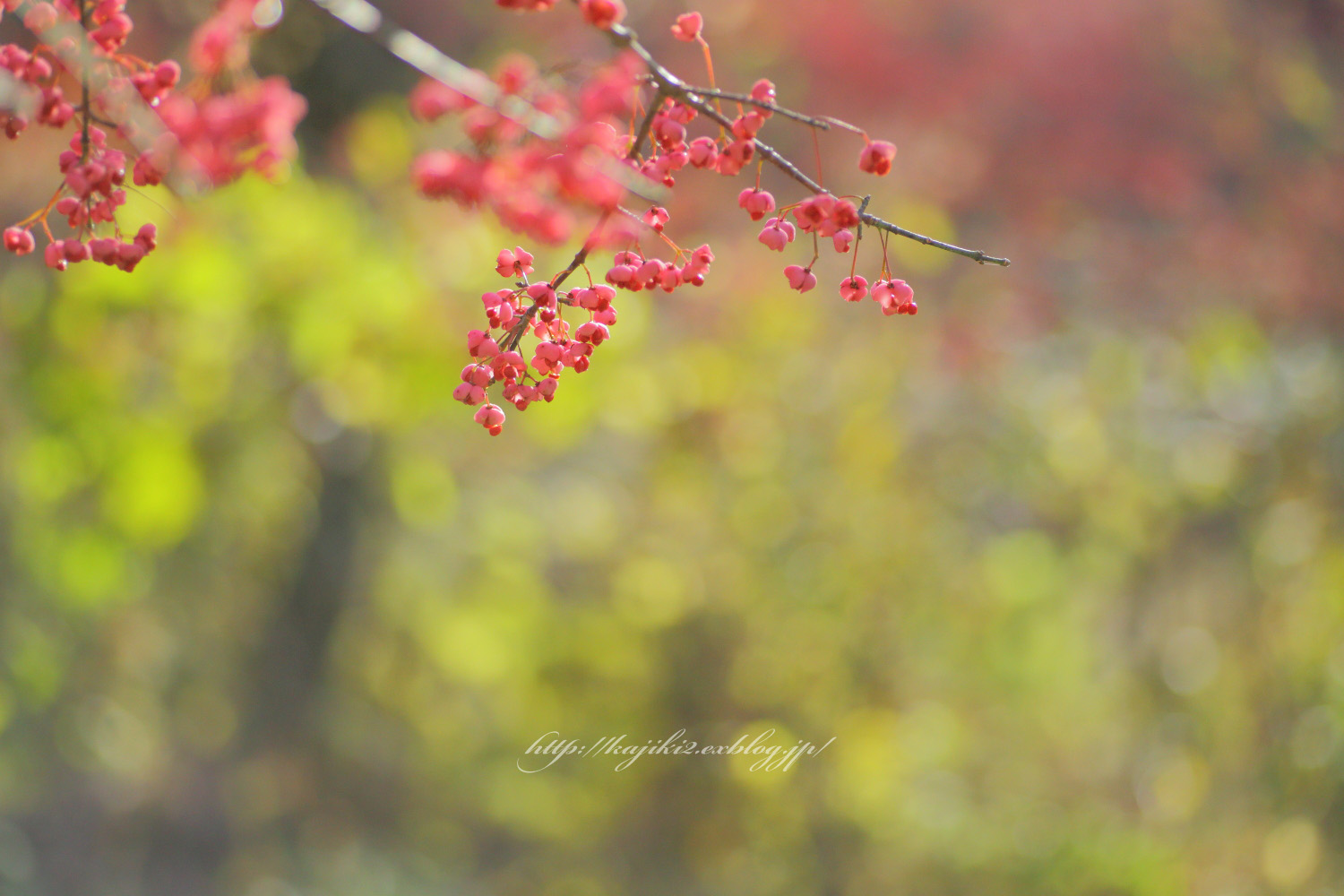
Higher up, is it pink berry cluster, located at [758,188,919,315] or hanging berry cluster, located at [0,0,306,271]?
pink berry cluster, located at [758,188,919,315]

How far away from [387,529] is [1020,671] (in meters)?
2.19

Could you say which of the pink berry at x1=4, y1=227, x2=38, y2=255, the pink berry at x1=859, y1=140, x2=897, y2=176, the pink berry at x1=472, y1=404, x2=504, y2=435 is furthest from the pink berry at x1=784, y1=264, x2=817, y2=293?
the pink berry at x1=4, y1=227, x2=38, y2=255

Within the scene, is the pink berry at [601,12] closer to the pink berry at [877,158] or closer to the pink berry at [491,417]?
the pink berry at [877,158]

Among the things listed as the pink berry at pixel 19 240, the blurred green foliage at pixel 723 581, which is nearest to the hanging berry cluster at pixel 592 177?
the pink berry at pixel 19 240

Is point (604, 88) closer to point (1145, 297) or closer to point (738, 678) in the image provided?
point (738, 678)

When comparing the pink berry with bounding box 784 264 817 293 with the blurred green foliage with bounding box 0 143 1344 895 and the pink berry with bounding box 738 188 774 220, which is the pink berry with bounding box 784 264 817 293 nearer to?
the pink berry with bounding box 738 188 774 220

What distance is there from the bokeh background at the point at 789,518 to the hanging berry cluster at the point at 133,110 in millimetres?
1726

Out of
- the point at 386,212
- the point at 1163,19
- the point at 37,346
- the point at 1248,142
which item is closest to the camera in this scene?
the point at 37,346

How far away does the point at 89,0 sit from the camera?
2.46ft

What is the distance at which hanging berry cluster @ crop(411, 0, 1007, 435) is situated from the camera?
506 millimetres

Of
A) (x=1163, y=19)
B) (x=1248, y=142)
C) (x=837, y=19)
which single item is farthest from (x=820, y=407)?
(x=1163, y=19)

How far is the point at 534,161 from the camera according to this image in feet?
1.68

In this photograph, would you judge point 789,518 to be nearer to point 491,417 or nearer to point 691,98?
point 491,417

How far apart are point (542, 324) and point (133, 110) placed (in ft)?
1.07
